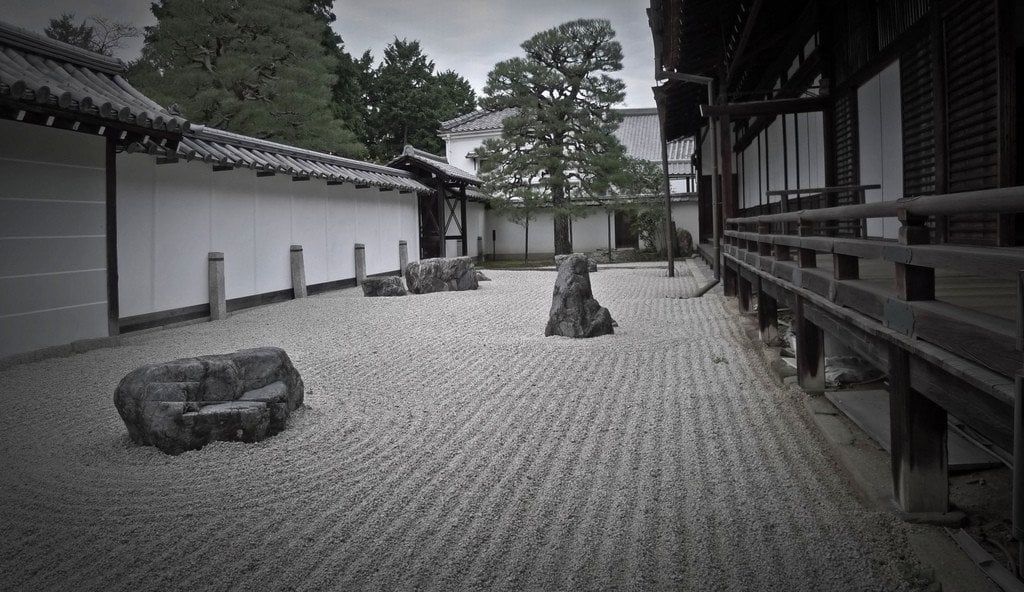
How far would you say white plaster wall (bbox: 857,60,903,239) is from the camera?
632 centimetres

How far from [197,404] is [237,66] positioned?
48.3ft

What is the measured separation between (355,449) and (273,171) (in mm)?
9126

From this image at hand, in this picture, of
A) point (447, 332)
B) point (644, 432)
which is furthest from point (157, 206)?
point (644, 432)

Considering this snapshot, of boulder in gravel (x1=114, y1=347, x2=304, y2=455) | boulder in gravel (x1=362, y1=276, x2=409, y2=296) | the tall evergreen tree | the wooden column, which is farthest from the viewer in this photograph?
the tall evergreen tree

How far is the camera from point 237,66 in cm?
1662

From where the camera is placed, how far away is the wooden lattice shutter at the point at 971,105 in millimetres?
4555

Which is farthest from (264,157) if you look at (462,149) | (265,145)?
(462,149)

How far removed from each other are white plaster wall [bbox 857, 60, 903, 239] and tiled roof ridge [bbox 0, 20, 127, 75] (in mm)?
8469

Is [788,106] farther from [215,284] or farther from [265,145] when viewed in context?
[265,145]

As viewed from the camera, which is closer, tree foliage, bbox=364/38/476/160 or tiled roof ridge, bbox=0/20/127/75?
tiled roof ridge, bbox=0/20/127/75

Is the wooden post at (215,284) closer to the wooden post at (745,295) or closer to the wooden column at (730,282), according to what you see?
the wooden post at (745,295)

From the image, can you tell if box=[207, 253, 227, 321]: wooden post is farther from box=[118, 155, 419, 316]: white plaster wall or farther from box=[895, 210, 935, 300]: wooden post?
box=[895, 210, 935, 300]: wooden post

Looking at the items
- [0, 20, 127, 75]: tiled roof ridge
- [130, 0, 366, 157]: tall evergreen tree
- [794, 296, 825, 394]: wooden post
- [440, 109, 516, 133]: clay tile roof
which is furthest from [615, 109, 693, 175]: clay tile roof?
[794, 296, 825, 394]: wooden post

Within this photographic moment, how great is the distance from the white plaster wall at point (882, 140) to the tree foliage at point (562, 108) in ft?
44.8
